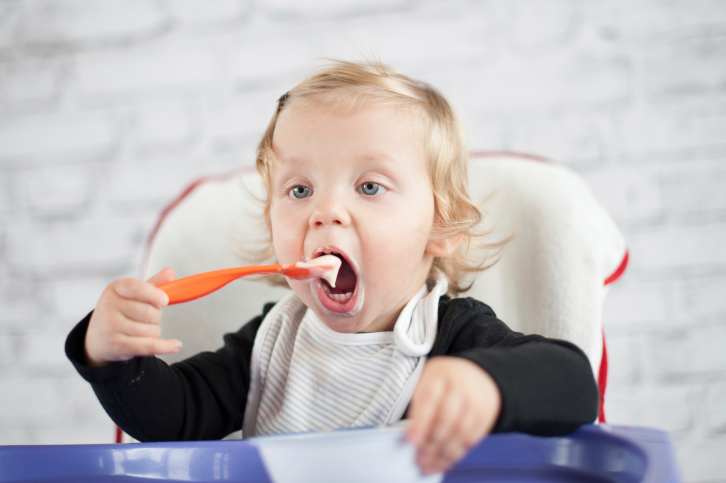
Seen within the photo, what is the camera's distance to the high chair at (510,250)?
0.65 m

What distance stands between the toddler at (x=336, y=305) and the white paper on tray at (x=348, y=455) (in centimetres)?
16

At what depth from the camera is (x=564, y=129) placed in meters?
0.99

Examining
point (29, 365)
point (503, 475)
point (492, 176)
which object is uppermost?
point (492, 176)

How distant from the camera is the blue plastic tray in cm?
35

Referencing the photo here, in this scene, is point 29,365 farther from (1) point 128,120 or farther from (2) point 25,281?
(1) point 128,120

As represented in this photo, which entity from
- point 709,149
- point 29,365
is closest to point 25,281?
point 29,365

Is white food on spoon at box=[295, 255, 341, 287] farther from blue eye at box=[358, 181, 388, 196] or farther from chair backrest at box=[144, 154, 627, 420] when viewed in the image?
chair backrest at box=[144, 154, 627, 420]

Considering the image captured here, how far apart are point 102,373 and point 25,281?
0.78 m

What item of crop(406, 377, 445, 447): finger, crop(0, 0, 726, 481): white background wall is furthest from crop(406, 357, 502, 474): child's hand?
crop(0, 0, 726, 481): white background wall

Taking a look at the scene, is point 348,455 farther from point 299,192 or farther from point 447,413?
point 299,192

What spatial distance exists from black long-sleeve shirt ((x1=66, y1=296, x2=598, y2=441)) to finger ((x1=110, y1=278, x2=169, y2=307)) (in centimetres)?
8

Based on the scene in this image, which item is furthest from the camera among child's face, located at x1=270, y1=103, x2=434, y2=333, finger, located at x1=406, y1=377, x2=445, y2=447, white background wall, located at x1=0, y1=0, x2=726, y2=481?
white background wall, located at x1=0, y1=0, x2=726, y2=481

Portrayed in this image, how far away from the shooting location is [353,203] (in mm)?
555

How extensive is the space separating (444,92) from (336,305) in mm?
571
